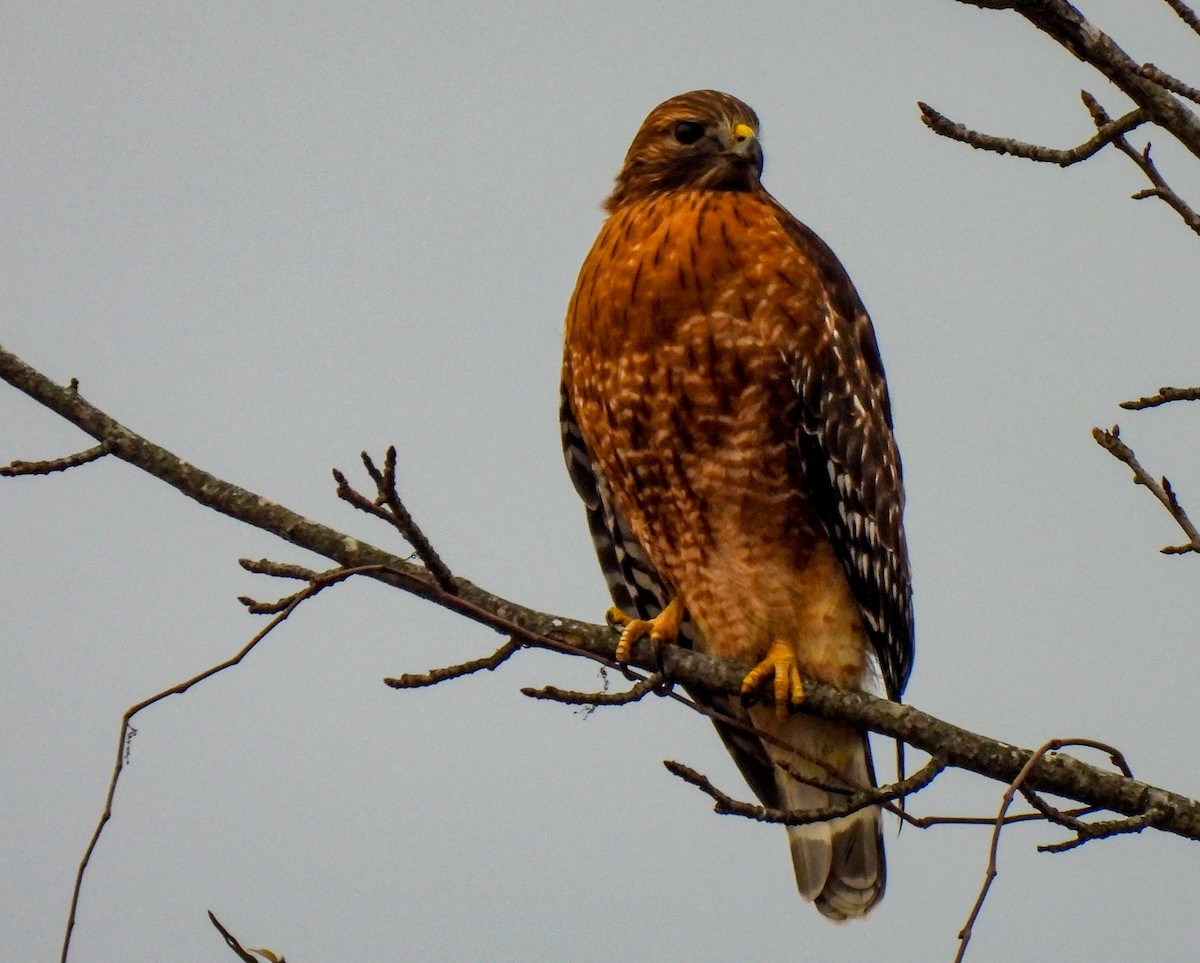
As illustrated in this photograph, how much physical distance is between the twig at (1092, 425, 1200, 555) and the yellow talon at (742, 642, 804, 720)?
138cm

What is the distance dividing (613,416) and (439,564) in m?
1.79

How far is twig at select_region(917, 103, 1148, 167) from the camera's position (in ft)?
10.3

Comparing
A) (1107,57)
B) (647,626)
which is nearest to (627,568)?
(647,626)

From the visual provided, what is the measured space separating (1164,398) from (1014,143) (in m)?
0.75

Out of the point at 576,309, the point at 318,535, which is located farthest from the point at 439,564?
the point at 576,309

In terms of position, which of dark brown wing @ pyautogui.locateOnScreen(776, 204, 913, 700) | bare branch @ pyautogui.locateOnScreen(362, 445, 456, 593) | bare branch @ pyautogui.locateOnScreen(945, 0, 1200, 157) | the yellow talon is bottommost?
bare branch @ pyautogui.locateOnScreen(362, 445, 456, 593)

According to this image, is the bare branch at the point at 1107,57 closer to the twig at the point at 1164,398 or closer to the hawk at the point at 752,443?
the twig at the point at 1164,398

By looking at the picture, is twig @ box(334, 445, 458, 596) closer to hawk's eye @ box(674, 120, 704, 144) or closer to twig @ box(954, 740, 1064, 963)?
twig @ box(954, 740, 1064, 963)

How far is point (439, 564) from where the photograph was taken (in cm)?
353

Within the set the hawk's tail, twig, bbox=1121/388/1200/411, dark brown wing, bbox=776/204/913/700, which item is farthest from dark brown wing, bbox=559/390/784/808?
twig, bbox=1121/388/1200/411

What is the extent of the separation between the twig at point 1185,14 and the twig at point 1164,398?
89cm

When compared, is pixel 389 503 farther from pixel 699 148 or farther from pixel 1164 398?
pixel 699 148

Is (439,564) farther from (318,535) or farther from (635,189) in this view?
(635,189)

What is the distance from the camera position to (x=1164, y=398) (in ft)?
11.8
